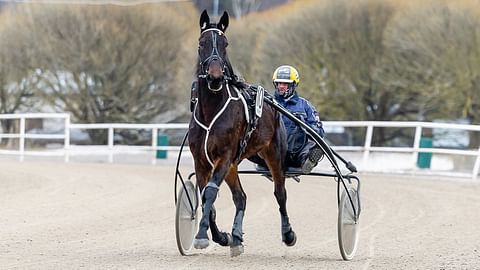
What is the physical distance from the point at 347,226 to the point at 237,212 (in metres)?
0.96

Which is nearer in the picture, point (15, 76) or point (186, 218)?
point (186, 218)

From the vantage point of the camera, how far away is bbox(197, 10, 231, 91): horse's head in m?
7.38

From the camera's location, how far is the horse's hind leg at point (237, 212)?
7.80 m

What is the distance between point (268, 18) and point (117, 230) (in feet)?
78.0

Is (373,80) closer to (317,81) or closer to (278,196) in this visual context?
(317,81)

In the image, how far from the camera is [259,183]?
16094 mm

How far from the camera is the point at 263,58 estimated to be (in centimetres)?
3023

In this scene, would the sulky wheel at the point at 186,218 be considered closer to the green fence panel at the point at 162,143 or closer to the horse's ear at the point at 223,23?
the horse's ear at the point at 223,23

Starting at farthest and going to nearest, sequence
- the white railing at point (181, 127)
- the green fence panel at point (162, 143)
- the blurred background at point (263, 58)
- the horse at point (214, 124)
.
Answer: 1. the blurred background at point (263, 58)
2. the green fence panel at point (162, 143)
3. the white railing at point (181, 127)
4. the horse at point (214, 124)

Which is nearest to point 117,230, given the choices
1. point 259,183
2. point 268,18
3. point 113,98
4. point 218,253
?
point 218,253

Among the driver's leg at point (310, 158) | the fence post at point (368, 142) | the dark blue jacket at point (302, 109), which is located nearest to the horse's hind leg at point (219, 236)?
the driver's leg at point (310, 158)

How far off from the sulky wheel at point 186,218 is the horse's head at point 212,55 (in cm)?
94

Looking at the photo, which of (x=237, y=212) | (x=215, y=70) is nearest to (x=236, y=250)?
(x=237, y=212)

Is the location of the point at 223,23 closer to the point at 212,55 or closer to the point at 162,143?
the point at 212,55
